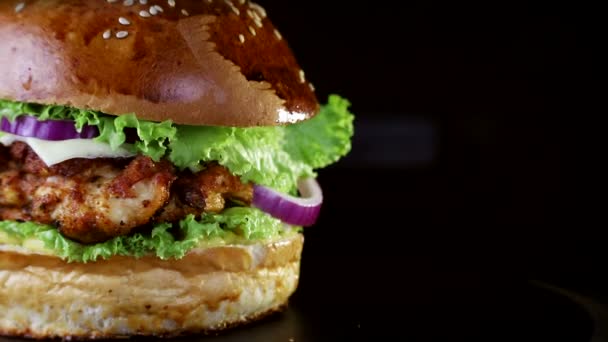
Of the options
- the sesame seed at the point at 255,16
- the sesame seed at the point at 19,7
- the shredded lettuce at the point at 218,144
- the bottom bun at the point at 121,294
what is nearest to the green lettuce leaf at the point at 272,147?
the shredded lettuce at the point at 218,144

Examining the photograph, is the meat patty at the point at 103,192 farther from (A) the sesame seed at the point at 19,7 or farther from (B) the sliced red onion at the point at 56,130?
(A) the sesame seed at the point at 19,7

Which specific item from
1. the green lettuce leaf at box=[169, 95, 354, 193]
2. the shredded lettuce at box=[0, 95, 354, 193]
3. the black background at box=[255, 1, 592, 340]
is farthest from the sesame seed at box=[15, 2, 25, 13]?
the black background at box=[255, 1, 592, 340]

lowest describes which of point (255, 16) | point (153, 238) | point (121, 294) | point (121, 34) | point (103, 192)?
point (121, 294)

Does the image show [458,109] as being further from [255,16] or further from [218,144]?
[218,144]

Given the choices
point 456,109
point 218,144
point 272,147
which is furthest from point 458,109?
point 218,144

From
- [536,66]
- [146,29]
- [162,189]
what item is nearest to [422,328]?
[162,189]

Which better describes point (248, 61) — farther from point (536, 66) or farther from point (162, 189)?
point (536, 66)
